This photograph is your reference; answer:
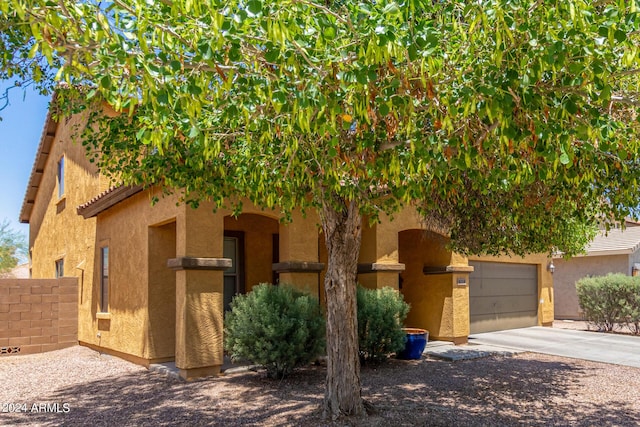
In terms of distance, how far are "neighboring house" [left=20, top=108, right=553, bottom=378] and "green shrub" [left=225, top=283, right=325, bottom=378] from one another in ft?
2.52

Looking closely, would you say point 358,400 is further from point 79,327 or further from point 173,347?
point 79,327

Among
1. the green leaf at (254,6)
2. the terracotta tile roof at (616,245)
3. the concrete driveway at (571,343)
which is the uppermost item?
the green leaf at (254,6)

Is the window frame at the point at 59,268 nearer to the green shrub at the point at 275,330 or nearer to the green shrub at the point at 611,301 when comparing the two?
the green shrub at the point at 275,330

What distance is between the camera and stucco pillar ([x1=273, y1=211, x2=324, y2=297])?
10.6 metres

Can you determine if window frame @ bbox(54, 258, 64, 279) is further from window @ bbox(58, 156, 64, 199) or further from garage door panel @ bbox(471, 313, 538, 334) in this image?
garage door panel @ bbox(471, 313, 538, 334)

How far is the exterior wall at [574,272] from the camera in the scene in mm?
22469

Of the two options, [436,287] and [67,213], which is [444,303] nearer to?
[436,287]

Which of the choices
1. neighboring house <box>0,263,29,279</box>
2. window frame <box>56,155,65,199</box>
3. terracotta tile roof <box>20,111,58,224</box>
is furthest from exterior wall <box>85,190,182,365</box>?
neighboring house <box>0,263,29,279</box>

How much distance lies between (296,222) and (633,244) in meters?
17.0

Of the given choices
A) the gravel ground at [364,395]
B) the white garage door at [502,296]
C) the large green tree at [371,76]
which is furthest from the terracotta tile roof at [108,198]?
the white garage door at [502,296]

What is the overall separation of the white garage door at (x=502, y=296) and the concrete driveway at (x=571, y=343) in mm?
362

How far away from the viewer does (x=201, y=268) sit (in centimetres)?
967

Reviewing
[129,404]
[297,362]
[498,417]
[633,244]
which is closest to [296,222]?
[297,362]

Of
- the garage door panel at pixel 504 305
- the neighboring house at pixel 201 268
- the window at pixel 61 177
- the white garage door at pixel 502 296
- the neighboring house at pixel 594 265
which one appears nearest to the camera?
the neighboring house at pixel 201 268
